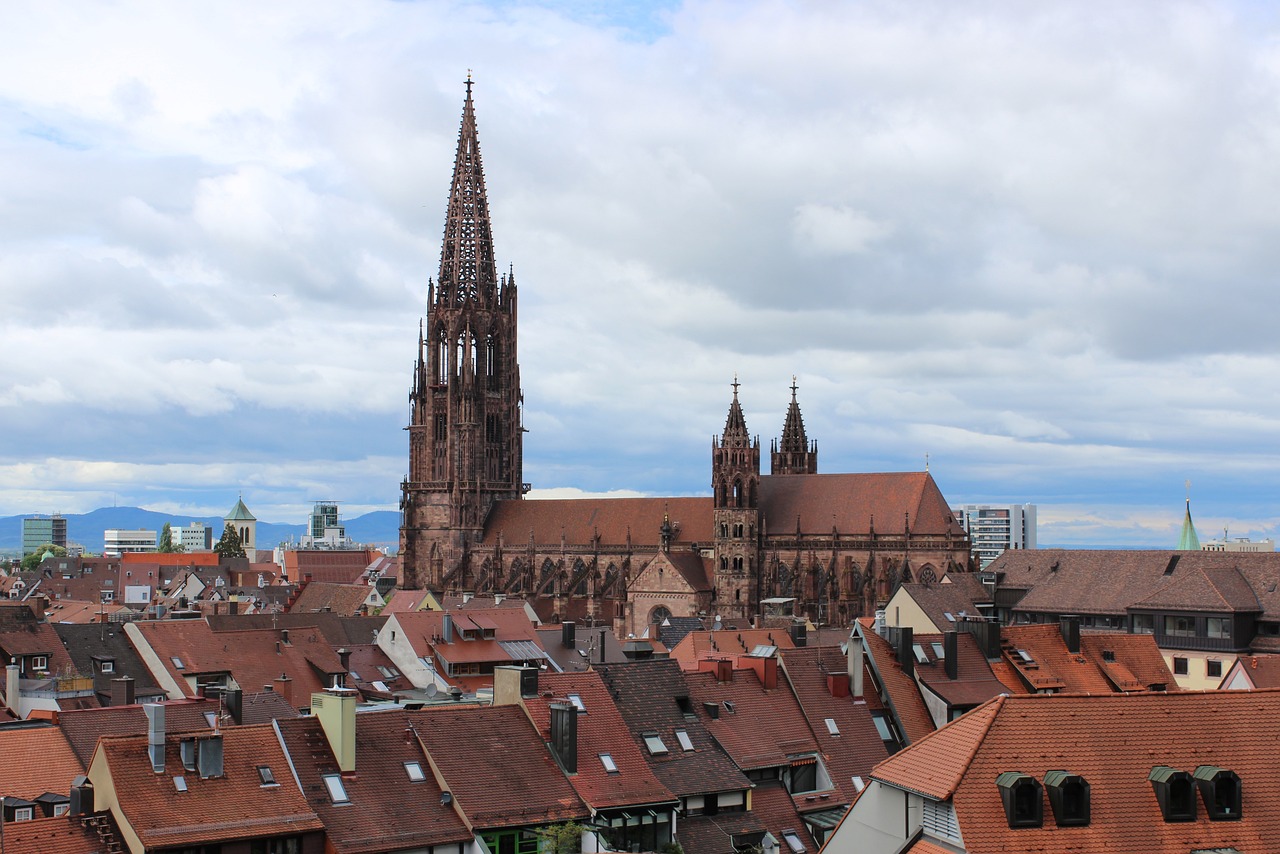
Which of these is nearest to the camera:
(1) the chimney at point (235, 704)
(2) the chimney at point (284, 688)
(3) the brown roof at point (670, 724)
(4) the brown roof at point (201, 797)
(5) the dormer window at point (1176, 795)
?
(5) the dormer window at point (1176, 795)

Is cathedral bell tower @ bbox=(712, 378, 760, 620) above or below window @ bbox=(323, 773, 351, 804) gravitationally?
above

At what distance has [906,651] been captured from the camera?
178ft

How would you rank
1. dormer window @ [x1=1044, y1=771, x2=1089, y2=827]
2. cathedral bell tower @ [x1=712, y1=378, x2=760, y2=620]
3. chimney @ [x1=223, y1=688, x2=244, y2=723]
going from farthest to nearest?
cathedral bell tower @ [x1=712, y1=378, x2=760, y2=620] → chimney @ [x1=223, y1=688, x2=244, y2=723] → dormer window @ [x1=1044, y1=771, x2=1089, y2=827]

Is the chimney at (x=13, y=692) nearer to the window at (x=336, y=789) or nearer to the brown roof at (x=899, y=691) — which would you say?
the window at (x=336, y=789)

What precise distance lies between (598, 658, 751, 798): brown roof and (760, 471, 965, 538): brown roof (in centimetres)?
7962

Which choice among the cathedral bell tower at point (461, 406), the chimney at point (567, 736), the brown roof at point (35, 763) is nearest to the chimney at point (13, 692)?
the brown roof at point (35, 763)

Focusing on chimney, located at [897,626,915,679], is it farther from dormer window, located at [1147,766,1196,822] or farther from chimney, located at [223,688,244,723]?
chimney, located at [223,688,244,723]

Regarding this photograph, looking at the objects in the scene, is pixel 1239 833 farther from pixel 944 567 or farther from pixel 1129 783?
pixel 944 567

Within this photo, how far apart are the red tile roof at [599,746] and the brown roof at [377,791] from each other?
430 centimetres

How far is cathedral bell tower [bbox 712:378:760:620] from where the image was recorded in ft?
433

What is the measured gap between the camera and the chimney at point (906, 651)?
54.1 metres

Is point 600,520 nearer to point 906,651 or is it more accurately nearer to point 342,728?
point 906,651

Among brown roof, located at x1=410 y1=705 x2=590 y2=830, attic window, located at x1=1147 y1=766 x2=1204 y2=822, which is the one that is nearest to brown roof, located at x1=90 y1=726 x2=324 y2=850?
brown roof, located at x1=410 y1=705 x2=590 y2=830

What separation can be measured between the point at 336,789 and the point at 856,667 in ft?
69.2
